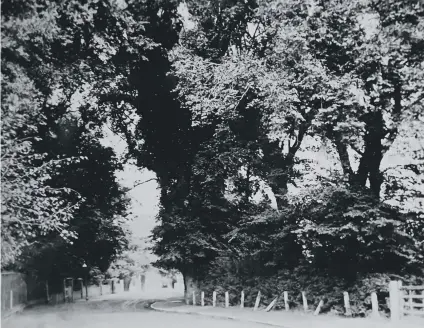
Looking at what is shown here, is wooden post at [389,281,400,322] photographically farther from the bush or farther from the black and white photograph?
the bush

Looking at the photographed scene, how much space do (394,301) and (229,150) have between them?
38.4 ft

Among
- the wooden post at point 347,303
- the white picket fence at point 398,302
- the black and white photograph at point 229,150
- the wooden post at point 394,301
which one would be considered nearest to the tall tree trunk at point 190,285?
the black and white photograph at point 229,150

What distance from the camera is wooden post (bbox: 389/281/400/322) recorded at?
1527cm

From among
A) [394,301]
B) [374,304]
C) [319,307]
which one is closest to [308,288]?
[319,307]

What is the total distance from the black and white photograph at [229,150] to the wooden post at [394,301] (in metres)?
0.04

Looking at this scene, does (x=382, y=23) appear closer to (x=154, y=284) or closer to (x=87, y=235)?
(x=87, y=235)

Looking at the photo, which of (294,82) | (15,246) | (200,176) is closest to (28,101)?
(15,246)

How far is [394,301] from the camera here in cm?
1537

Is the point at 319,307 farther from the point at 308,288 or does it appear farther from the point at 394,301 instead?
the point at 394,301

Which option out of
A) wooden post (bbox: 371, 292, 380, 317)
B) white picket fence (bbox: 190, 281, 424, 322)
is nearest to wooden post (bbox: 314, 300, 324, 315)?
white picket fence (bbox: 190, 281, 424, 322)

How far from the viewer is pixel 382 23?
51.4 ft

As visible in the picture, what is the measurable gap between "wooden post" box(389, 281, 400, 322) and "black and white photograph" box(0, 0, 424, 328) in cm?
4

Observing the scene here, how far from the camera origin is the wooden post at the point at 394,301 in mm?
15266

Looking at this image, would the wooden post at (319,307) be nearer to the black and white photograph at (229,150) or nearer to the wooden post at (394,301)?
the black and white photograph at (229,150)
